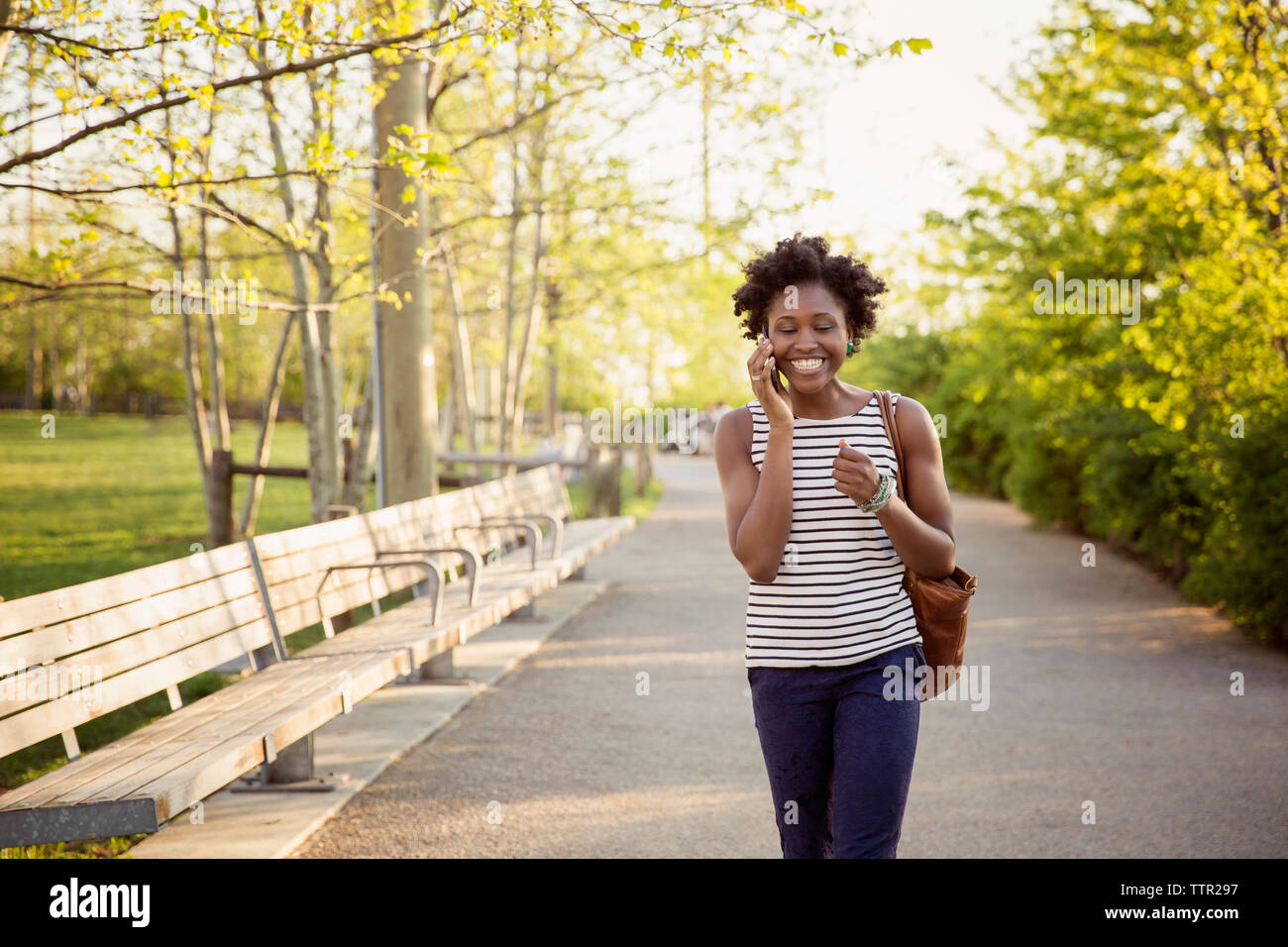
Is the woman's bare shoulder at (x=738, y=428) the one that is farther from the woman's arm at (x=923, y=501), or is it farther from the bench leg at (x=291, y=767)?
the bench leg at (x=291, y=767)

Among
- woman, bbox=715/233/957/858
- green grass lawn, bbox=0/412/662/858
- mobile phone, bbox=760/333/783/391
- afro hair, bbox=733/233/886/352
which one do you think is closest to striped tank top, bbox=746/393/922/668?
woman, bbox=715/233/957/858

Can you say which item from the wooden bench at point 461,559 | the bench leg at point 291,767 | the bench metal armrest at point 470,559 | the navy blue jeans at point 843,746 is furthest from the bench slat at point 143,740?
the navy blue jeans at point 843,746

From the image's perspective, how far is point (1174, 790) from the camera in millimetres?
5363

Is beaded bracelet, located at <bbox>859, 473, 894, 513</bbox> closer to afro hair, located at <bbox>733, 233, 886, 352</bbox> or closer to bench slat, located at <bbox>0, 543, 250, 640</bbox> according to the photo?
afro hair, located at <bbox>733, 233, 886, 352</bbox>

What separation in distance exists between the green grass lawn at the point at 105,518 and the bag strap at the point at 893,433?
10.8ft

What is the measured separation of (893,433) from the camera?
2881 millimetres

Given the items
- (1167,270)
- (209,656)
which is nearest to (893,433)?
(209,656)

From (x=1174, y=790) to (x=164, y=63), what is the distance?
17.0 ft

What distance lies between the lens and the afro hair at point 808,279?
2979mm

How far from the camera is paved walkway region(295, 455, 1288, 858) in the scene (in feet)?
15.6

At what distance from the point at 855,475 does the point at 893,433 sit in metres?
0.26
